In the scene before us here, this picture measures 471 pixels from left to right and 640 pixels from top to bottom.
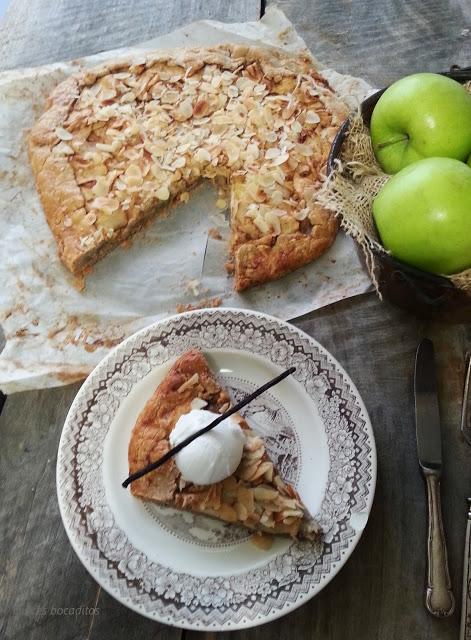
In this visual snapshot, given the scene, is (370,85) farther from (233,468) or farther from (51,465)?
(51,465)

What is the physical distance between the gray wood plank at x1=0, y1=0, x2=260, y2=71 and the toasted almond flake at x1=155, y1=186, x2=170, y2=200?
568mm

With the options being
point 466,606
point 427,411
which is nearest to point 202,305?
point 427,411

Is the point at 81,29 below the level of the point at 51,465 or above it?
above

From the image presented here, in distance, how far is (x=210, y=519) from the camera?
2.98ft

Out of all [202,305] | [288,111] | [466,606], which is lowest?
[466,606]

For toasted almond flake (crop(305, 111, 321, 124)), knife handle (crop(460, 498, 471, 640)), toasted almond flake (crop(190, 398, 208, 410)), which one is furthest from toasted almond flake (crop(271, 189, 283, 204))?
knife handle (crop(460, 498, 471, 640))

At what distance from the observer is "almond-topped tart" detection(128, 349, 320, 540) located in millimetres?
853

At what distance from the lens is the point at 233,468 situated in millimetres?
878

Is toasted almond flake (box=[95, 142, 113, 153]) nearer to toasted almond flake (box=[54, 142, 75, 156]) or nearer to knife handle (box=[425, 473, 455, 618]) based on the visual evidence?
toasted almond flake (box=[54, 142, 75, 156])

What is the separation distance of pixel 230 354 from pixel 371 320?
1.05 feet

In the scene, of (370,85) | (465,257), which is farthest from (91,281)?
(370,85)

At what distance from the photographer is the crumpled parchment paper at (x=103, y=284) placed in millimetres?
1184

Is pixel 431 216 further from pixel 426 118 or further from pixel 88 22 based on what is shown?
pixel 88 22

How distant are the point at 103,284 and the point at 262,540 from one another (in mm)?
680
